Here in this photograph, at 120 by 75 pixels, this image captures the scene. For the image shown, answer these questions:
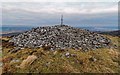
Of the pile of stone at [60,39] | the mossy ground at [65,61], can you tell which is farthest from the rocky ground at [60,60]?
the pile of stone at [60,39]

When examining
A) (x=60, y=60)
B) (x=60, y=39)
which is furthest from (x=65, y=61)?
(x=60, y=39)

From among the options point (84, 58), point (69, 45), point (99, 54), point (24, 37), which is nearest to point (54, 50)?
point (69, 45)

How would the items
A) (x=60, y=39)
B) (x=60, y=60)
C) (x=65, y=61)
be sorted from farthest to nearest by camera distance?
(x=60, y=39), (x=60, y=60), (x=65, y=61)

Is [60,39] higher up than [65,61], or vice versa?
[60,39]

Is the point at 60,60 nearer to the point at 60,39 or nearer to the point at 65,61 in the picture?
the point at 65,61

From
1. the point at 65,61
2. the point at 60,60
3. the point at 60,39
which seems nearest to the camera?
the point at 65,61

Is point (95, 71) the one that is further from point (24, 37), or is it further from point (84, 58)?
point (24, 37)

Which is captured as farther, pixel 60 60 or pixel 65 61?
pixel 60 60

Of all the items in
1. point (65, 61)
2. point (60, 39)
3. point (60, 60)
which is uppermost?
point (60, 39)
